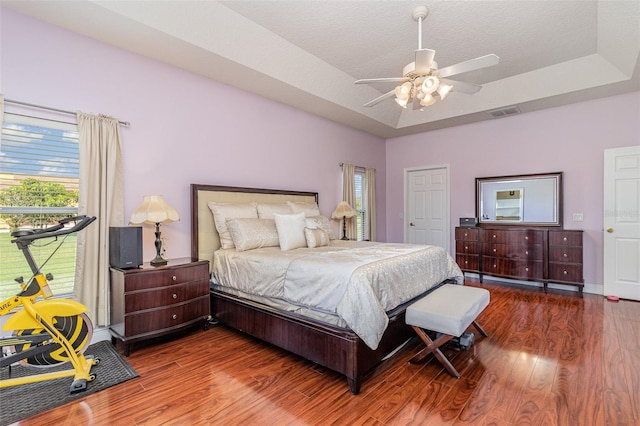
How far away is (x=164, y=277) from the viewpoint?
9.34 ft

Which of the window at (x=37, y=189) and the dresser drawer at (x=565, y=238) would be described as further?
the dresser drawer at (x=565, y=238)

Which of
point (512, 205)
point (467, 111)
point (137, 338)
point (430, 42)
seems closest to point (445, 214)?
point (512, 205)

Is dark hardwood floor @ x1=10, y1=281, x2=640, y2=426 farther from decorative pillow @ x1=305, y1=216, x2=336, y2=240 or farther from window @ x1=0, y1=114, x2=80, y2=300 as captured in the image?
decorative pillow @ x1=305, y1=216, x2=336, y2=240

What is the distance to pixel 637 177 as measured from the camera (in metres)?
4.12

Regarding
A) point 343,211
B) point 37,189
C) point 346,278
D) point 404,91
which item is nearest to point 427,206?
point 343,211

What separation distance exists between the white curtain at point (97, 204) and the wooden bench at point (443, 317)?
2790mm

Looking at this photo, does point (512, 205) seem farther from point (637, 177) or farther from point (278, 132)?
point (278, 132)

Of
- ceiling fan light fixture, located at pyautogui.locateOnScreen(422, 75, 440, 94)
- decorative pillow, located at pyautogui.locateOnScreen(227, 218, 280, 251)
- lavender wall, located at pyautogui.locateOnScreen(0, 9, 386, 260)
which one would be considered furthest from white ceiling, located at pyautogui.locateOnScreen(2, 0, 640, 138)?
decorative pillow, located at pyautogui.locateOnScreen(227, 218, 280, 251)

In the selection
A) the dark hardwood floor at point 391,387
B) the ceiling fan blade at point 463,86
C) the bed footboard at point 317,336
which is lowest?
the dark hardwood floor at point 391,387

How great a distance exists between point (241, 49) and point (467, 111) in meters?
3.74

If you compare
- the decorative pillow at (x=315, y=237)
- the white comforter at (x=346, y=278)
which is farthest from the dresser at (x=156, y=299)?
the decorative pillow at (x=315, y=237)

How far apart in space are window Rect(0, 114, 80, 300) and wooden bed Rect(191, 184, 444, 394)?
3.70 feet

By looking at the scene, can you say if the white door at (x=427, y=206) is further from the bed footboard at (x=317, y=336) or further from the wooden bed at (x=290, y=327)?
the bed footboard at (x=317, y=336)

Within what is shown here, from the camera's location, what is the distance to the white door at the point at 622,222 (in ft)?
13.6
